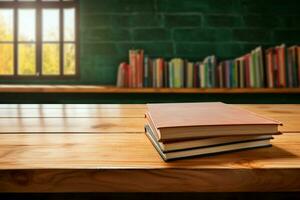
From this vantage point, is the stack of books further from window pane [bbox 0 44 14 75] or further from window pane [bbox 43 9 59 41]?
window pane [bbox 0 44 14 75]

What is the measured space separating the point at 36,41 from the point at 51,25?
0.68 ft

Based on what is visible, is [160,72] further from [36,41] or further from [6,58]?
[6,58]

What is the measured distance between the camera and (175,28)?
319cm

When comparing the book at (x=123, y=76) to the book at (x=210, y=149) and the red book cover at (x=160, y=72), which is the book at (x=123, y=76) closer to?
the red book cover at (x=160, y=72)

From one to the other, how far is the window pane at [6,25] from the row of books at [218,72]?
118 cm

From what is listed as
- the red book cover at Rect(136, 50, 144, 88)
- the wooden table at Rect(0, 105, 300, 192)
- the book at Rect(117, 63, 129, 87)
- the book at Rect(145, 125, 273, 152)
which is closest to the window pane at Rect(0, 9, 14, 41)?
the book at Rect(117, 63, 129, 87)

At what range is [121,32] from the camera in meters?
3.18

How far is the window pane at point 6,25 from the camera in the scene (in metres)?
3.24

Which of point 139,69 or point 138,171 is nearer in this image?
point 138,171

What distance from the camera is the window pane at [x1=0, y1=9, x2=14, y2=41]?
324 centimetres

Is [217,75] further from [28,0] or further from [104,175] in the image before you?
[104,175]

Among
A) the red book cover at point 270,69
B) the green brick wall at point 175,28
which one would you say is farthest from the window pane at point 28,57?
the red book cover at point 270,69

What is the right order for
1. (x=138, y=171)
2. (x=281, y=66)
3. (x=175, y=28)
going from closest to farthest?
(x=138, y=171) → (x=281, y=66) → (x=175, y=28)

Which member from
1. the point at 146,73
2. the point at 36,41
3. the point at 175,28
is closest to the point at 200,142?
the point at 146,73
